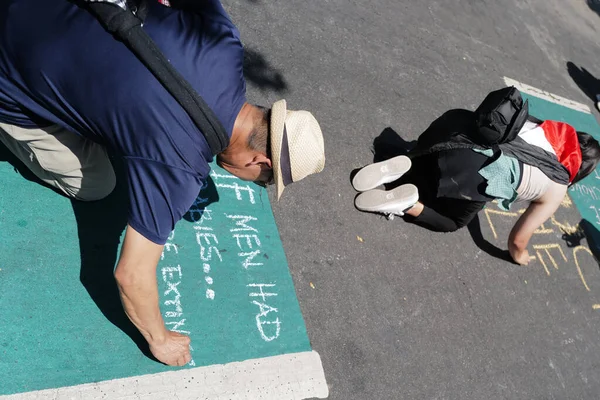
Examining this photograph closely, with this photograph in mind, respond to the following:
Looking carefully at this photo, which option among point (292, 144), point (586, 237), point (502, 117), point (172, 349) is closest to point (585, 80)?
point (586, 237)

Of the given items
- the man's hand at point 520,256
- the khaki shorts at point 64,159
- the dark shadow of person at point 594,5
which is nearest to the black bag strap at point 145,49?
the khaki shorts at point 64,159

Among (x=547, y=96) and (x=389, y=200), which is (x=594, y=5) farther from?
(x=389, y=200)

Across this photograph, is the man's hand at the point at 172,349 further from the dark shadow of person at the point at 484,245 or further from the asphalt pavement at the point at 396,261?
the dark shadow of person at the point at 484,245

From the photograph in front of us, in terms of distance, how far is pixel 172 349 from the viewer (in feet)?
8.16

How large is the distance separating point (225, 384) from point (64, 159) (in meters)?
1.38

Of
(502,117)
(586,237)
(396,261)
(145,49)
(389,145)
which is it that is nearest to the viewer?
(145,49)

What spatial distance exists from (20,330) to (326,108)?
9.42 ft

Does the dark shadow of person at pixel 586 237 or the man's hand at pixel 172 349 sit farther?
the dark shadow of person at pixel 586 237

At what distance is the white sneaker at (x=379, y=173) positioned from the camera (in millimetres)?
3971

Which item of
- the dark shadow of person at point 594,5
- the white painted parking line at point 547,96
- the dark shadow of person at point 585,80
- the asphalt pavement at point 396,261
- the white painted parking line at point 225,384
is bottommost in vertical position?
the white painted parking line at point 225,384

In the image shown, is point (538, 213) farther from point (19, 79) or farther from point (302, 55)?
point (19, 79)

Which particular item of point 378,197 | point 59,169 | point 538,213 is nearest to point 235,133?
point 59,169

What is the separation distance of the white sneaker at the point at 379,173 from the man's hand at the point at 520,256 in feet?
3.94

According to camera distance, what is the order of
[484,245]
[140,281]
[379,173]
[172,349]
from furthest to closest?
[484,245] < [379,173] < [172,349] < [140,281]
